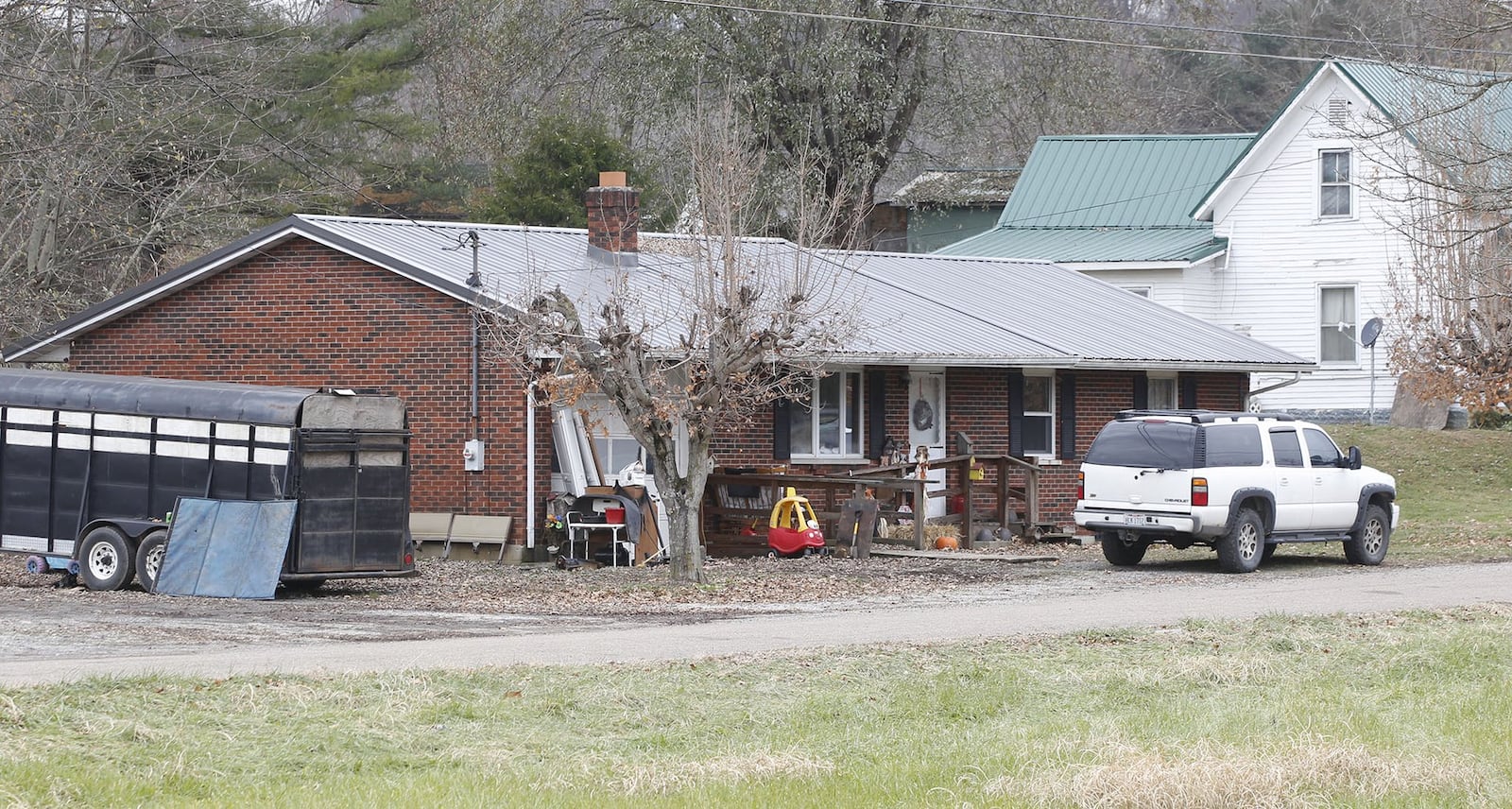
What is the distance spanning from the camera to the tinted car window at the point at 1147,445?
22203 millimetres

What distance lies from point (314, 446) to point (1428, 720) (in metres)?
12.2

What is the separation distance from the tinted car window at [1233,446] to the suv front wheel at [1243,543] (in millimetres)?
627

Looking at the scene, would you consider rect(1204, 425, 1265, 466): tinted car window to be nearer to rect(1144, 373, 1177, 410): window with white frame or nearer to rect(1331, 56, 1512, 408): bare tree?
rect(1144, 373, 1177, 410): window with white frame

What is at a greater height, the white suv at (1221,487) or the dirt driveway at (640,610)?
the white suv at (1221,487)

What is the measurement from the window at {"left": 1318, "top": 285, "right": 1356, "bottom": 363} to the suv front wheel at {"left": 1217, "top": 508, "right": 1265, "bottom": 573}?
1871 cm

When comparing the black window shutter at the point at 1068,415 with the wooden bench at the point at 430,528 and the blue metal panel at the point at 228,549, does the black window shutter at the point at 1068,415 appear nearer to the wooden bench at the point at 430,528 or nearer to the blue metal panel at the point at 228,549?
the wooden bench at the point at 430,528

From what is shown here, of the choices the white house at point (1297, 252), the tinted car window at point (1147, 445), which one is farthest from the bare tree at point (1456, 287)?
the tinted car window at point (1147, 445)

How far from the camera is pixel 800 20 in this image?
1622 inches

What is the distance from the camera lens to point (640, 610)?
18.0m

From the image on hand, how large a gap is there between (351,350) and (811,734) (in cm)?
1587

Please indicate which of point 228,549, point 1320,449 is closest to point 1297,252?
point 1320,449

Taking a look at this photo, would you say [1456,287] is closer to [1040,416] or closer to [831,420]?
[1040,416]

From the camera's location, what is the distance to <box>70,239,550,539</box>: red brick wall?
78.4 ft

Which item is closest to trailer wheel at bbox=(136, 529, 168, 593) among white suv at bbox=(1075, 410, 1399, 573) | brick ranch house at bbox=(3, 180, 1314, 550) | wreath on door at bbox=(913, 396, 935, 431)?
brick ranch house at bbox=(3, 180, 1314, 550)
